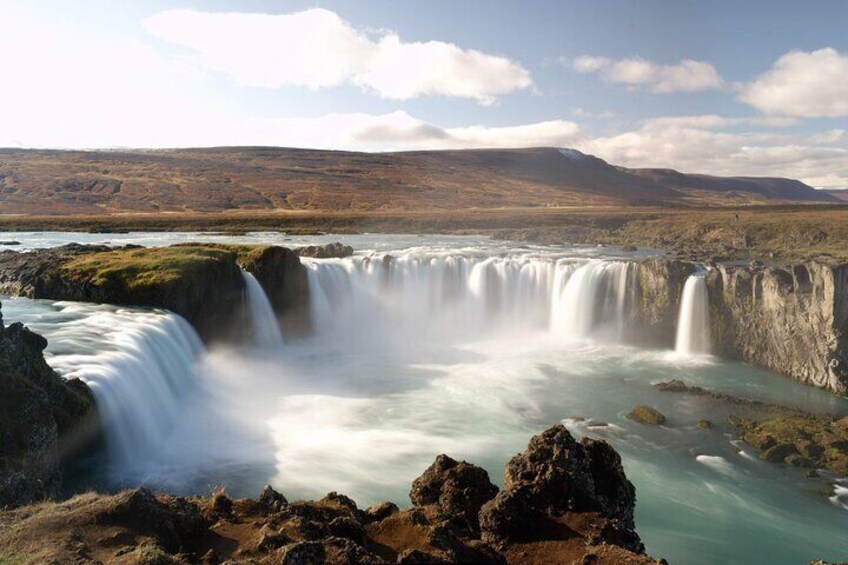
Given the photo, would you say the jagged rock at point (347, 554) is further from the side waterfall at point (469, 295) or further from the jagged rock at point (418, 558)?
the side waterfall at point (469, 295)

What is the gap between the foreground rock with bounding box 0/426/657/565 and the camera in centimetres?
884

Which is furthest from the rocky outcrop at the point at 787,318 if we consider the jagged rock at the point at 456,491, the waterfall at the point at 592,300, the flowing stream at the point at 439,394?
the jagged rock at the point at 456,491

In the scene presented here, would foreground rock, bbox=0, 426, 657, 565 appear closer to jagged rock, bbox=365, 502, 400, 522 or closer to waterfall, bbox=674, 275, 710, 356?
jagged rock, bbox=365, 502, 400, 522

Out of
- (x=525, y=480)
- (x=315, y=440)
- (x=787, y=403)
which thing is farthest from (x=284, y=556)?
(x=787, y=403)

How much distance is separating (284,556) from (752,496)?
18332mm

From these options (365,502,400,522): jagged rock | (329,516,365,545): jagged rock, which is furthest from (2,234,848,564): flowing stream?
(329,516,365,545): jagged rock

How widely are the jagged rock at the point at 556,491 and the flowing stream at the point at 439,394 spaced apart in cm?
615

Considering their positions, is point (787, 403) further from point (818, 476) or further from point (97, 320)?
point (97, 320)

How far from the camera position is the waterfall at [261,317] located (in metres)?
37.0

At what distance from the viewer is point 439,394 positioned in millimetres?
30297

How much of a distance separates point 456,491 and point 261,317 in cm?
2839

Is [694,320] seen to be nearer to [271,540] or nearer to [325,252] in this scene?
[325,252]

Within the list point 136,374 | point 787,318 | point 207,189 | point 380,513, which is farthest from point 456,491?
point 207,189

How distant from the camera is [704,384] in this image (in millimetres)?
31562
